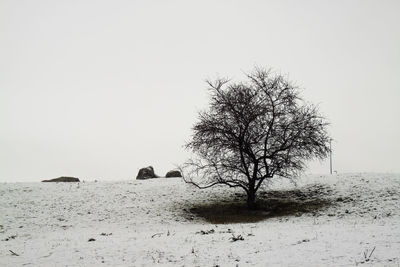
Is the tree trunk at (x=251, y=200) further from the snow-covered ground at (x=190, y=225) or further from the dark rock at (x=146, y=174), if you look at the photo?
A: the dark rock at (x=146, y=174)

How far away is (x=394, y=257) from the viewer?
10.5 m

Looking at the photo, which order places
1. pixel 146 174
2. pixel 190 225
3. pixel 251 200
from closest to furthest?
pixel 190 225 < pixel 251 200 < pixel 146 174

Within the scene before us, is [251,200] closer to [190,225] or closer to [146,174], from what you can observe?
[190,225]

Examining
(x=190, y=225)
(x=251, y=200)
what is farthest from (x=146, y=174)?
(x=190, y=225)

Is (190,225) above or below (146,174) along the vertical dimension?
below

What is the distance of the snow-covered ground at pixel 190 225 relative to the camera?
40.3ft

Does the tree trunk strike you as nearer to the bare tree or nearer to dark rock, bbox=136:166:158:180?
the bare tree

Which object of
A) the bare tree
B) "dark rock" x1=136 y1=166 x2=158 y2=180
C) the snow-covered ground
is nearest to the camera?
the snow-covered ground

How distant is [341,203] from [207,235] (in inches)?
452

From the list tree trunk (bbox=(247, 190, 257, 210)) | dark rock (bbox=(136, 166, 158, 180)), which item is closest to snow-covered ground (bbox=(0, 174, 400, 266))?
tree trunk (bbox=(247, 190, 257, 210))

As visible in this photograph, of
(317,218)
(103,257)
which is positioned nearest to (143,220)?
(103,257)

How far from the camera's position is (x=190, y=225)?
21266 millimetres

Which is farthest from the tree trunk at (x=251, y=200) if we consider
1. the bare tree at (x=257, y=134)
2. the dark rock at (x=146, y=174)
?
the dark rock at (x=146, y=174)

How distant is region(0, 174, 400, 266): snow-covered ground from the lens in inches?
484
